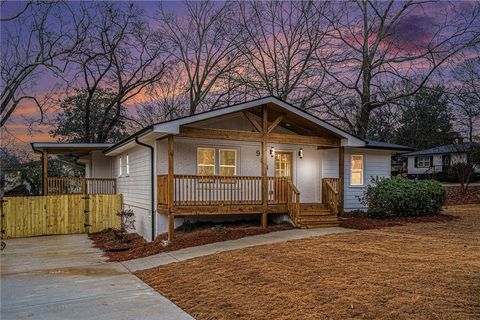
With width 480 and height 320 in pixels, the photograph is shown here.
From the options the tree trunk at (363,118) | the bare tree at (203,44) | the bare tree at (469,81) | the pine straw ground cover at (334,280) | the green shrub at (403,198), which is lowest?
the pine straw ground cover at (334,280)

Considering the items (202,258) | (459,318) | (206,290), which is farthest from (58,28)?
(459,318)

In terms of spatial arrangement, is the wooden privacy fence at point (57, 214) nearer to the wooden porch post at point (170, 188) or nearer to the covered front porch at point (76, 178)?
the covered front porch at point (76, 178)

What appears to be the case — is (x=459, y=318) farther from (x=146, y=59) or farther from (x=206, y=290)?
(x=146, y=59)

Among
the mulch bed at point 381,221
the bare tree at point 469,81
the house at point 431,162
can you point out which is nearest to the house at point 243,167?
the mulch bed at point 381,221

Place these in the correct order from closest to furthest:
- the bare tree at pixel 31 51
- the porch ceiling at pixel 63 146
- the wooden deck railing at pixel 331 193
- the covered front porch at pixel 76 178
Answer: the wooden deck railing at pixel 331 193
the porch ceiling at pixel 63 146
the covered front porch at pixel 76 178
the bare tree at pixel 31 51

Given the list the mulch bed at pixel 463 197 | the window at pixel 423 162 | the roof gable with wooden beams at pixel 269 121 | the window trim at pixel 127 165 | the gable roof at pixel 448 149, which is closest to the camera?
the roof gable with wooden beams at pixel 269 121

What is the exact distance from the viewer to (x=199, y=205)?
11.7 meters

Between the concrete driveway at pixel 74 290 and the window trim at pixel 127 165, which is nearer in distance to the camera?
the concrete driveway at pixel 74 290

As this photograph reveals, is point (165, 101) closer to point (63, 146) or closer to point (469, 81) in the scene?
point (63, 146)

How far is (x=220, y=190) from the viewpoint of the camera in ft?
40.0

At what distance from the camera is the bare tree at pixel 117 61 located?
26.3 meters

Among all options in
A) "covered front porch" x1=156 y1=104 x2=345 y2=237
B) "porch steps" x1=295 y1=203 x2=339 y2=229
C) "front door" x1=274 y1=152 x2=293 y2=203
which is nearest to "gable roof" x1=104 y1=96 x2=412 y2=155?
"covered front porch" x1=156 y1=104 x2=345 y2=237

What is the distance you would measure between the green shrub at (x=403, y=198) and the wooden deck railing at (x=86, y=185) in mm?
11898

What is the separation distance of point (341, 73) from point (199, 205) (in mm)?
15605
